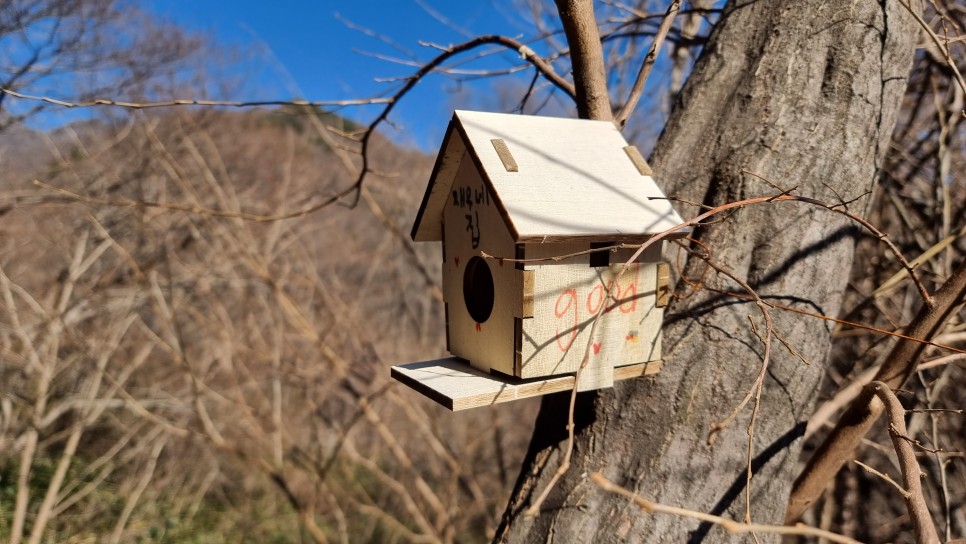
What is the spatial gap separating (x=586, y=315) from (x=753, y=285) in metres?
A: 0.43

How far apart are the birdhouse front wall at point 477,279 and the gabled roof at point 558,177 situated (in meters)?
0.06

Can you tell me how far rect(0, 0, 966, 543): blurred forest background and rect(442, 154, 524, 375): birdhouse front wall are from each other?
2.15 m

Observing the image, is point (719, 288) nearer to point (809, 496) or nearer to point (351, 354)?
point (809, 496)

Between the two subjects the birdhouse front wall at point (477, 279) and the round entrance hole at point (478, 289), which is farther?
the round entrance hole at point (478, 289)

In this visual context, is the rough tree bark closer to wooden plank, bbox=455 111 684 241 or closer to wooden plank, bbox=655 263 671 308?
wooden plank, bbox=655 263 671 308

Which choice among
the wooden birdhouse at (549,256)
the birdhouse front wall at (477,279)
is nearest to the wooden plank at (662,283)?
the wooden birdhouse at (549,256)

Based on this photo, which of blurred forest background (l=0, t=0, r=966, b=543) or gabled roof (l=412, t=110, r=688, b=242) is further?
blurred forest background (l=0, t=0, r=966, b=543)

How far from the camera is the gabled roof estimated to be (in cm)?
118

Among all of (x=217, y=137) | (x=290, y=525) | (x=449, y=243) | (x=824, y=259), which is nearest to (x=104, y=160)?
(x=217, y=137)

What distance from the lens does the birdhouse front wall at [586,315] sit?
1.23 metres

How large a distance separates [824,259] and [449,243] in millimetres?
953

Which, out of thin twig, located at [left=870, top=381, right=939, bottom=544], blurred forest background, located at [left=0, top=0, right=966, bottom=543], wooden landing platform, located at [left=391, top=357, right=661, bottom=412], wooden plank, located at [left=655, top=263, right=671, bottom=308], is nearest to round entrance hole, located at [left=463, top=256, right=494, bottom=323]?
wooden landing platform, located at [left=391, top=357, right=661, bottom=412]

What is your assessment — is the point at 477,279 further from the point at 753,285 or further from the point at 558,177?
the point at 753,285

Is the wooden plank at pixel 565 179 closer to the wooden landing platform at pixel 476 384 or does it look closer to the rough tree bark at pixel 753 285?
the rough tree bark at pixel 753 285
